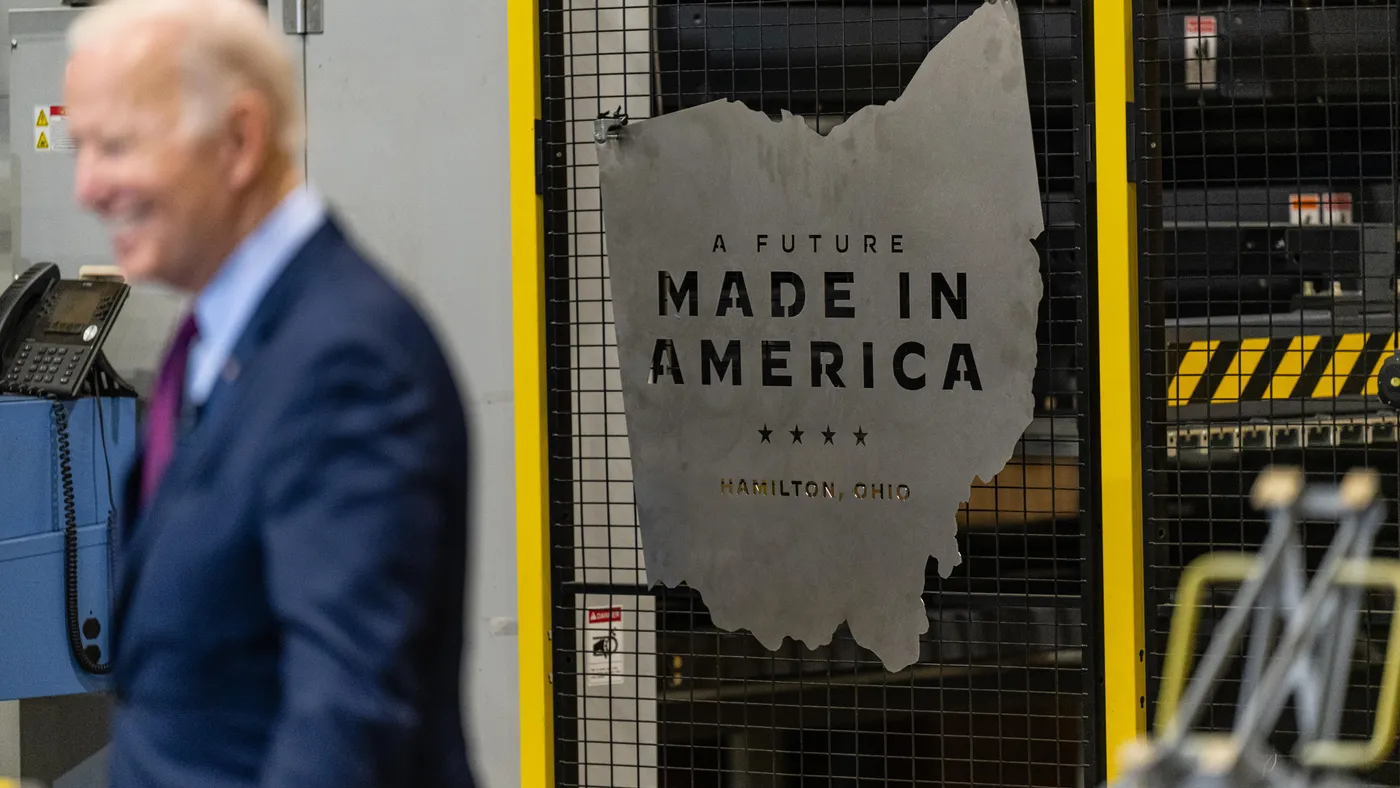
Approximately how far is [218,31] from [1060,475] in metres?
2.69

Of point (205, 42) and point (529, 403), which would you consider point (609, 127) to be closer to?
point (529, 403)

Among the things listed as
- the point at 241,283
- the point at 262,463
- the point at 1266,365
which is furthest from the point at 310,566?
the point at 1266,365

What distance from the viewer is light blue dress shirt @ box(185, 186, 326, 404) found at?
5.01 ft

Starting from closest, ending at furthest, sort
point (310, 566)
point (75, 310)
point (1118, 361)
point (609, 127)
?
point (310, 566), point (1118, 361), point (609, 127), point (75, 310)

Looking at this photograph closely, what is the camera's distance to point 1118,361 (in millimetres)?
3084

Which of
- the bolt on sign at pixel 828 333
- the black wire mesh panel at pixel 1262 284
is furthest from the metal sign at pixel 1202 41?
the bolt on sign at pixel 828 333

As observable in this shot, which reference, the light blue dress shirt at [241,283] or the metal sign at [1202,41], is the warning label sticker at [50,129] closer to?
the metal sign at [1202,41]

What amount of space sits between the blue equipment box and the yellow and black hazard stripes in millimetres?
2486

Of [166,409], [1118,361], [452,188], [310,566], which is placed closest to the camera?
[310,566]

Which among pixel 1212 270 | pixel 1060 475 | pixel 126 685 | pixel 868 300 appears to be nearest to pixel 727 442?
pixel 868 300

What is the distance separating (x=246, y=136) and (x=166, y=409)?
0.94ft

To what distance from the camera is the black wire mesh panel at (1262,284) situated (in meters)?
3.16

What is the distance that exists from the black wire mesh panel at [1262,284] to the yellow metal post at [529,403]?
1.17m

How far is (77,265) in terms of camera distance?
425cm
